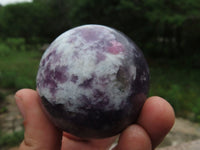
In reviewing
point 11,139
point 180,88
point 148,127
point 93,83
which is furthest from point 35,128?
point 180,88

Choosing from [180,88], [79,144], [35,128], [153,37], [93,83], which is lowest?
[153,37]

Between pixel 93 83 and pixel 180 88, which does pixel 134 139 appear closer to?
pixel 93 83

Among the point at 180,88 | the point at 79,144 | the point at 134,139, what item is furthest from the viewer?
the point at 180,88

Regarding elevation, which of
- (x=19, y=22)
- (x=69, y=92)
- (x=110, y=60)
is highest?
(x=110, y=60)

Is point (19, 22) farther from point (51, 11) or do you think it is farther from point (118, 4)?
point (118, 4)

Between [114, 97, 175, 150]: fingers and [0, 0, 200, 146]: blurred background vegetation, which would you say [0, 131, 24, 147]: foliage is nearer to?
[0, 0, 200, 146]: blurred background vegetation

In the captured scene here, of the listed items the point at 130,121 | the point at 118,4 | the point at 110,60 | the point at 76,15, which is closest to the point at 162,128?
the point at 130,121

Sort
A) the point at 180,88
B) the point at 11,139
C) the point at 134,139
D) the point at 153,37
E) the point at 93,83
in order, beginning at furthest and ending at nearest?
the point at 153,37
the point at 180,88
the point at 11,139
the point at 134,139
the point at 93,83
